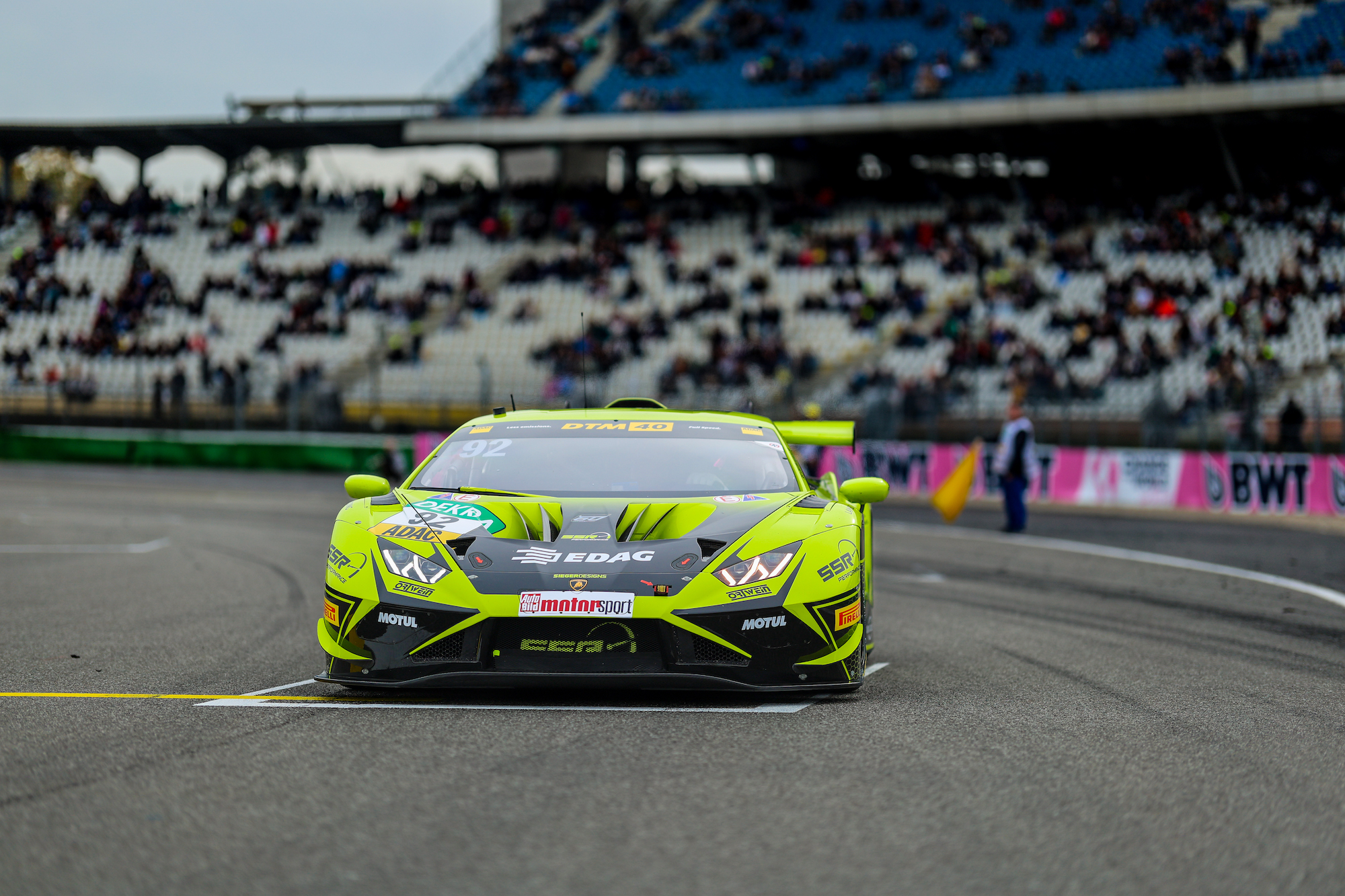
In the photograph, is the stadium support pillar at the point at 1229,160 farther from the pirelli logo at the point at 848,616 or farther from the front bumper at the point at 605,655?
the front bumper at the point at 605,655

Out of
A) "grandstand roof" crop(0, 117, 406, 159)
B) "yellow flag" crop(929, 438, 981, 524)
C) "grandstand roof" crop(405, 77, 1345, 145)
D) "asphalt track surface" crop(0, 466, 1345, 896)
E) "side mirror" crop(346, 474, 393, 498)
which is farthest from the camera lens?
"grandstand roof" crop(0, 117, 406, 159)

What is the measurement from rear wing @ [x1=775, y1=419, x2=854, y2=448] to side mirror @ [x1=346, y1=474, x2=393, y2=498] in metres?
2.10

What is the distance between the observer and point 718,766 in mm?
4594

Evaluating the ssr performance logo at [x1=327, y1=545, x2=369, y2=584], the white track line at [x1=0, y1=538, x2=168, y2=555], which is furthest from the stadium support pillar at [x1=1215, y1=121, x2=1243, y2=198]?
the ssr performance logo at [x1=327, y1=545, x2=369, y2=584]

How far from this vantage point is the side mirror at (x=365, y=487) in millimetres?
6539

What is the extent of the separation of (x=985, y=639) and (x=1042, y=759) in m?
3.35

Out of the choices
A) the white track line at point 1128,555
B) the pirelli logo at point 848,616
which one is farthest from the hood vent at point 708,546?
the white track line at point 1128,555

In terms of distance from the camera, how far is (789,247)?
3334 cm

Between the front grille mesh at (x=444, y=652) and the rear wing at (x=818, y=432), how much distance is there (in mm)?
2530

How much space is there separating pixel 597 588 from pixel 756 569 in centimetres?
63

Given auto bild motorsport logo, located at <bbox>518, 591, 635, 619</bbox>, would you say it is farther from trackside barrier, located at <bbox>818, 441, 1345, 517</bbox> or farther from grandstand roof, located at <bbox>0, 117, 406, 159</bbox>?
grandstand roof, located at <bbox>0, 117, 406, 159</bbox>

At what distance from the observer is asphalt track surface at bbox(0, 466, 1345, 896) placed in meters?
3.50

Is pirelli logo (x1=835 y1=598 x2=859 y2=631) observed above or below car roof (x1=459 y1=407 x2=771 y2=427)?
below

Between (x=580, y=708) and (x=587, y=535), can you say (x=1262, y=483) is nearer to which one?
(x=587, y=535)
